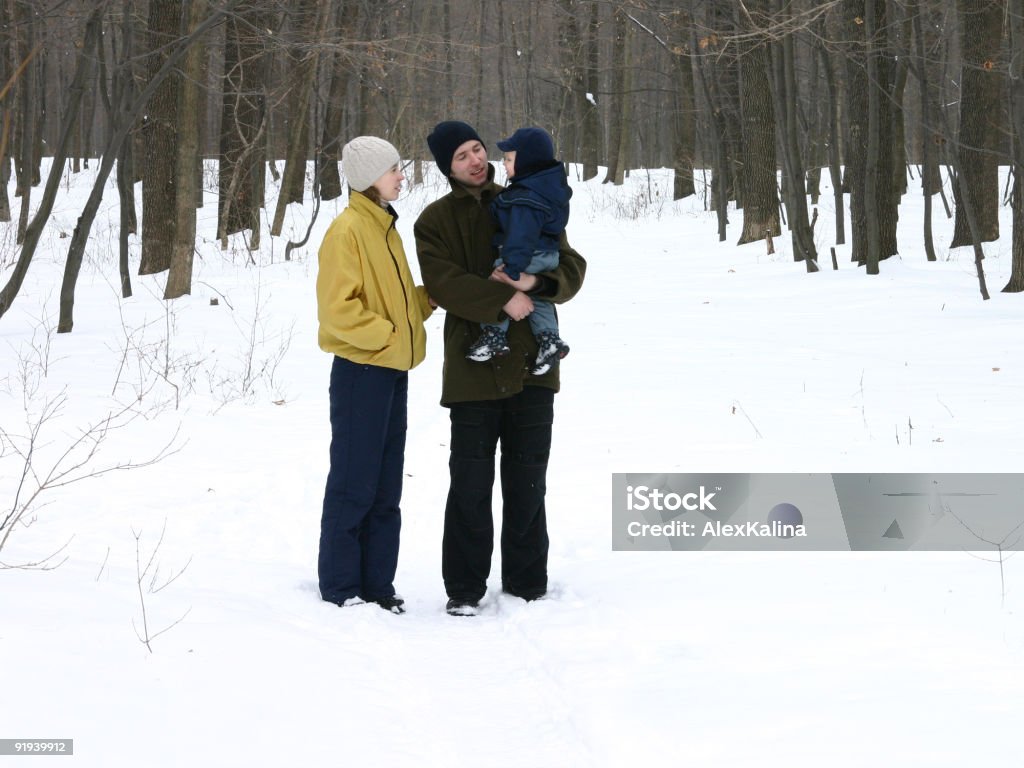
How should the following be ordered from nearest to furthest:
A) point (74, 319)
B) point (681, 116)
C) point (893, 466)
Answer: point (893, 466) < point (74, 319) < point (681, 116)

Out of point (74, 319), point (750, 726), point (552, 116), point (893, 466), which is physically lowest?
point (750, 726)

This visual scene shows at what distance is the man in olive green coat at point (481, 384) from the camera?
4.20 m

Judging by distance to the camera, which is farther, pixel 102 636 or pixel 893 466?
pixel 893 466

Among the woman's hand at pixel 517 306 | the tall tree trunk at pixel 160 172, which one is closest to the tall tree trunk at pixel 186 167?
the tall tree trunk at pixel 160 172

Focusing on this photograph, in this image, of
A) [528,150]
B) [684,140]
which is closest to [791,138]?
[528,150]

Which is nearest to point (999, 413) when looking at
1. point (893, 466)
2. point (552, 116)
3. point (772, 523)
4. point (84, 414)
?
point (893, 466)

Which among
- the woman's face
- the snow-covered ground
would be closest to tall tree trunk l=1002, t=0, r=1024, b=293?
the snow-covered ground

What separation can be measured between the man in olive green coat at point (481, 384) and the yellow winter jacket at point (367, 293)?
121 millimetres

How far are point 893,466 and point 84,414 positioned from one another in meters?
5.21

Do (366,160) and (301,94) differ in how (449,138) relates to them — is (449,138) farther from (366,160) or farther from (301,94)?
(301,94)

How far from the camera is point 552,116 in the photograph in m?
45.4

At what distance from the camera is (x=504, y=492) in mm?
4578

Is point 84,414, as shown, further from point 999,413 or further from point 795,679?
point 999,413

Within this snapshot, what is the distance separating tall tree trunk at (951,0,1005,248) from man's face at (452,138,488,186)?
12.2m
